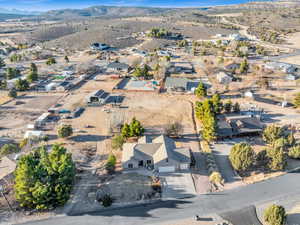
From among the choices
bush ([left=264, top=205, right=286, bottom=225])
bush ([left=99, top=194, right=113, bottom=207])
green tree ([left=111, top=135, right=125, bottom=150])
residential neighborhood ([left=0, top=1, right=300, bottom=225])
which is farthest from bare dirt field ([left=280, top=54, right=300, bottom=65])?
bush ([left=99, top=194, right=113, bottom=207])

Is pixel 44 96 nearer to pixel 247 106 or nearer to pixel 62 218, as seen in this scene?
pixel 62 218

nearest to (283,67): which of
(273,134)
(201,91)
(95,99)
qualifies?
(201,91)

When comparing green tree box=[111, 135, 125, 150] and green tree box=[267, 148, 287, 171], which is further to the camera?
green tree box=[111, 135, 125, 150]

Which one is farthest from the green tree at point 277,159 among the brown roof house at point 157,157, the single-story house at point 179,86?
the single-story house at point 179,86

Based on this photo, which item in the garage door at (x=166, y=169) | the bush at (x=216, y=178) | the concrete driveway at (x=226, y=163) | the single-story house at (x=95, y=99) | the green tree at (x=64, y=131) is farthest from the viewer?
the single-story house at (x=95, y=99)

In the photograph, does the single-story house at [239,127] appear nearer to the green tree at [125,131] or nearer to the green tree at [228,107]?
the green tree at [228,107]

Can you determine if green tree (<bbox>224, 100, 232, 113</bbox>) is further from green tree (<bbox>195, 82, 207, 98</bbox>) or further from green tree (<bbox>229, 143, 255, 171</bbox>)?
green tree (<bbox>229, 143, 255, 171</bbox>)

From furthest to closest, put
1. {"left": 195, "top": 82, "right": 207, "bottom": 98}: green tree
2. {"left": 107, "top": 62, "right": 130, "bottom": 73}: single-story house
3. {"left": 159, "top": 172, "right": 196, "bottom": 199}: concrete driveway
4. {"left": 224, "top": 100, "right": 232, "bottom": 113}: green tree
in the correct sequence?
{"left": 107, "top": 62, "right": 130, "bottom": 73}: single-story house
{"left": 195, "top": 82, "right": 207, "bottom": 98}: green tree
{"left": 224, "top": 100, "right": 232, "bottom": 113}: green tree
{"left": 159, "top": 172, "right": 196, "bottom": 199}: concrete driveway
